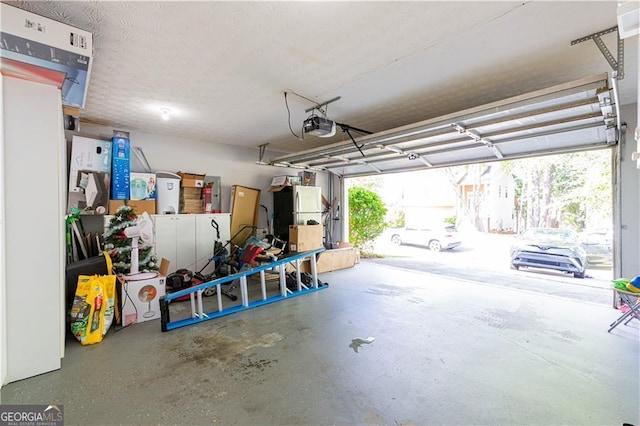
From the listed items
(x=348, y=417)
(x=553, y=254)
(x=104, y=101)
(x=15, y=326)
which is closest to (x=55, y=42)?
(x=104, y=101)

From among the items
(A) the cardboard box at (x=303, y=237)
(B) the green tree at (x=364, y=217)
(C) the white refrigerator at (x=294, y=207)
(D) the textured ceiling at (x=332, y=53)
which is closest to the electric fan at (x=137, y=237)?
(D) the textured ceiling at (x=332, y=53)

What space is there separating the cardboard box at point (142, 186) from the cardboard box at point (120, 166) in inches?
3.8

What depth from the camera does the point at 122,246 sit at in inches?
142

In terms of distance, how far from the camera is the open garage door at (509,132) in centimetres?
272

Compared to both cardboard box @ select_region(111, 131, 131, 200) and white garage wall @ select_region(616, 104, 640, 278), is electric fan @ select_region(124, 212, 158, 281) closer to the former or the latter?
cardboard box @ select_region(111, 131, 131, 200)

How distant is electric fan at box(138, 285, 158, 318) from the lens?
3408 millimetres

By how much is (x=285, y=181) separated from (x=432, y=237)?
21.6 feet

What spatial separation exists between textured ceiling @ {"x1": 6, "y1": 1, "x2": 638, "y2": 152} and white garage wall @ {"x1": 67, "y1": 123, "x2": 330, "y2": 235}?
3.43 ft

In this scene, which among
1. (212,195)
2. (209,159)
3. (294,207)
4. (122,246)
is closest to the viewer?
(122,246)

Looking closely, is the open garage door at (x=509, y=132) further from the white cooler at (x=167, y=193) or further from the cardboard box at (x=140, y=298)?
the cardboard box at (x=140, y=298)

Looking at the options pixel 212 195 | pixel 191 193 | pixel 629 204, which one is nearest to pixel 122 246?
pixel 191 193

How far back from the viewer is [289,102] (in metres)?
3.61

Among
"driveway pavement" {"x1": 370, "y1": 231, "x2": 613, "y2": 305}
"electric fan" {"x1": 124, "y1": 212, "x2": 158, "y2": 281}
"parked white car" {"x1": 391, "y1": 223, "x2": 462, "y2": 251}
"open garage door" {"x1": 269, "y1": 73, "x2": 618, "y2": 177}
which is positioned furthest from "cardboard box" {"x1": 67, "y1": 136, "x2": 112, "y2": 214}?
"parked white car" {"x1": 391, "y1": 223, "x2": 462, "y2": 251}

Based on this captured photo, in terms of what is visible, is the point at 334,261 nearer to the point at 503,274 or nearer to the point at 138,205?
the point at 503,274
